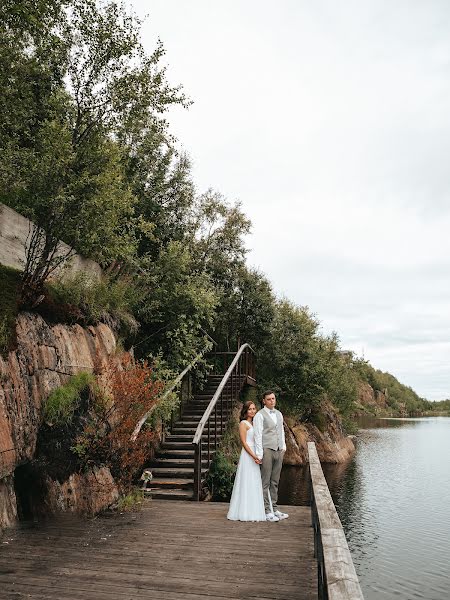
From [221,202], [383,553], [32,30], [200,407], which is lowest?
[383,553]

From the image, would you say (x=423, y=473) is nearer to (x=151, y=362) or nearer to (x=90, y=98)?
(x=151, y=362)

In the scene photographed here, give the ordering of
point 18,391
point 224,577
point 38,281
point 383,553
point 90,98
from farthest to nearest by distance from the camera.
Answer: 1. point 383,553
2. point 90,98
3. point 38,281
4. point 18,391
5. point 224,577

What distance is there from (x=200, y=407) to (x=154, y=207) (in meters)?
6.79

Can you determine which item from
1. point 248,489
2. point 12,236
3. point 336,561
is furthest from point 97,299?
point 336,561

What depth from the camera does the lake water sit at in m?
9.35

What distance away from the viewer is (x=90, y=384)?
26.9 feet

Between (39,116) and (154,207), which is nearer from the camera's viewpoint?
(39,116)

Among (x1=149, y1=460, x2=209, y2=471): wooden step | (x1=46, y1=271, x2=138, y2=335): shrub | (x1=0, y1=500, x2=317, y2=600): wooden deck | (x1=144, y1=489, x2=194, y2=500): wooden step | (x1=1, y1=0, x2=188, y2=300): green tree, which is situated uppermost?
(x1=1, y1=0, x2=188, y2=300): green tree

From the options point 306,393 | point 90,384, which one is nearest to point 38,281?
point 90,384

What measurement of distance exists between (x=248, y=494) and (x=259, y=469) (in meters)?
0.40

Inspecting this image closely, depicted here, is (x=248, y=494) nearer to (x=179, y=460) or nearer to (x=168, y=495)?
(x=168, y=495)

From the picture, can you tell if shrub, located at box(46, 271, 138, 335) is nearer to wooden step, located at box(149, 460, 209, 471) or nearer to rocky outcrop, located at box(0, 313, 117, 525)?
rocky outcrop, located at box(0, 313, 117, 525)

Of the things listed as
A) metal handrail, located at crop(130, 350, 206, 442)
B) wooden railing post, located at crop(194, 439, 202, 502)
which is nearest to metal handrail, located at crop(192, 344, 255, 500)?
wooden railing post, located at crop(194, 439, 202, 502)

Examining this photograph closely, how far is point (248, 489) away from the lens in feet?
24.1
